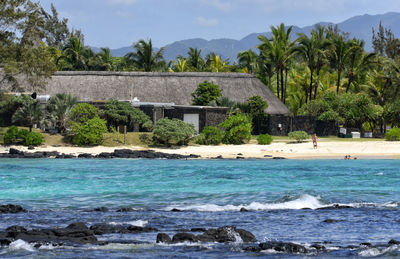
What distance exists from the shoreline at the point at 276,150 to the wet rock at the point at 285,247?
21.2 metres

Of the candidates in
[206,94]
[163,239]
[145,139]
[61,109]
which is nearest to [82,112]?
[61,109]

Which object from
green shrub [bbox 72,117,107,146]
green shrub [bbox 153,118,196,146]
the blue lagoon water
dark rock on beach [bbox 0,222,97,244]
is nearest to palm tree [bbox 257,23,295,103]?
green shrub [bbox 153,118,196,146]

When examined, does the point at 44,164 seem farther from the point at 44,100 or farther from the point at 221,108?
the point at 221,108

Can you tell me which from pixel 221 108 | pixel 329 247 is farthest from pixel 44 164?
pixel 329 247

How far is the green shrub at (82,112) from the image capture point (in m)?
37.6

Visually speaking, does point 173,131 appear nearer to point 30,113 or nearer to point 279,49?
point 30,113

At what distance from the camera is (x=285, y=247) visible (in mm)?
11250

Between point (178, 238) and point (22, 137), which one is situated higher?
point (22, 137)

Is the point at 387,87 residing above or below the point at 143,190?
above

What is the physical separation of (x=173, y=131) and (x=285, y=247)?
24874 millimetres

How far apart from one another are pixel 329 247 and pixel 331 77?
1818 inches

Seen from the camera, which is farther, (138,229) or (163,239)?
(138,229)

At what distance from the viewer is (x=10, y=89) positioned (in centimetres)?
4494

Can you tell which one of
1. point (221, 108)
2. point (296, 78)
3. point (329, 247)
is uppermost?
point (296, 78)
